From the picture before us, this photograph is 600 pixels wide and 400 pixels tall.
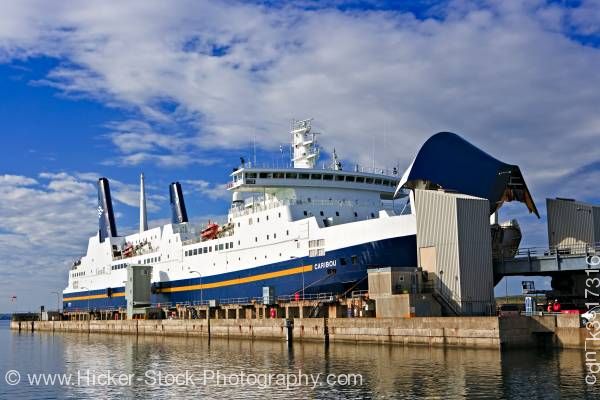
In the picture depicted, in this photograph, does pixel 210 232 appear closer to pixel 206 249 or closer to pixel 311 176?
pixel 206 249

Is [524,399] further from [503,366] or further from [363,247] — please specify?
[363,247]

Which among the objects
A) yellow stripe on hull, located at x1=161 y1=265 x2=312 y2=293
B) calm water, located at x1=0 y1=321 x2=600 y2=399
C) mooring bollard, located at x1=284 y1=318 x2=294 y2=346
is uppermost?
yellow stripe on hull, located at x1=161 y1=265 x2=312 y2=293

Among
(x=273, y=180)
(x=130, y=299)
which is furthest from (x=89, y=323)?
(x=273, y=180)

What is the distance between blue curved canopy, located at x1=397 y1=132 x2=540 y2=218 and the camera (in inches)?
1421

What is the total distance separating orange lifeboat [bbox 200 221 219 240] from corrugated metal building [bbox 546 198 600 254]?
23.5m

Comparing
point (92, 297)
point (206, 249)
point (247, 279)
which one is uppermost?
point (206, 249)

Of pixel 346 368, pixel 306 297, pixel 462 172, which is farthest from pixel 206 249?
pixel 346 368

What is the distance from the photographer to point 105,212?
7488 cm

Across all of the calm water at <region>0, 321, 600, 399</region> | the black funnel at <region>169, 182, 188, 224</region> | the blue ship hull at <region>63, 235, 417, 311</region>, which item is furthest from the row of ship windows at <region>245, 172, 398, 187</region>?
the black funnel at <region>169, 182, 188, 224</region>

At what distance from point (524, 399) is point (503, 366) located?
566 cm

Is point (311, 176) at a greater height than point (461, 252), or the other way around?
point (311, 176)

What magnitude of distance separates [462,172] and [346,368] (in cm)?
1486

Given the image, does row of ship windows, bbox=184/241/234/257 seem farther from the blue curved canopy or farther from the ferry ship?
the blue curved canopy

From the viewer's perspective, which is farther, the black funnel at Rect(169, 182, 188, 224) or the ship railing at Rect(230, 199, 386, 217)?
the black funnel at Rect(169, 182, 188, 224)
